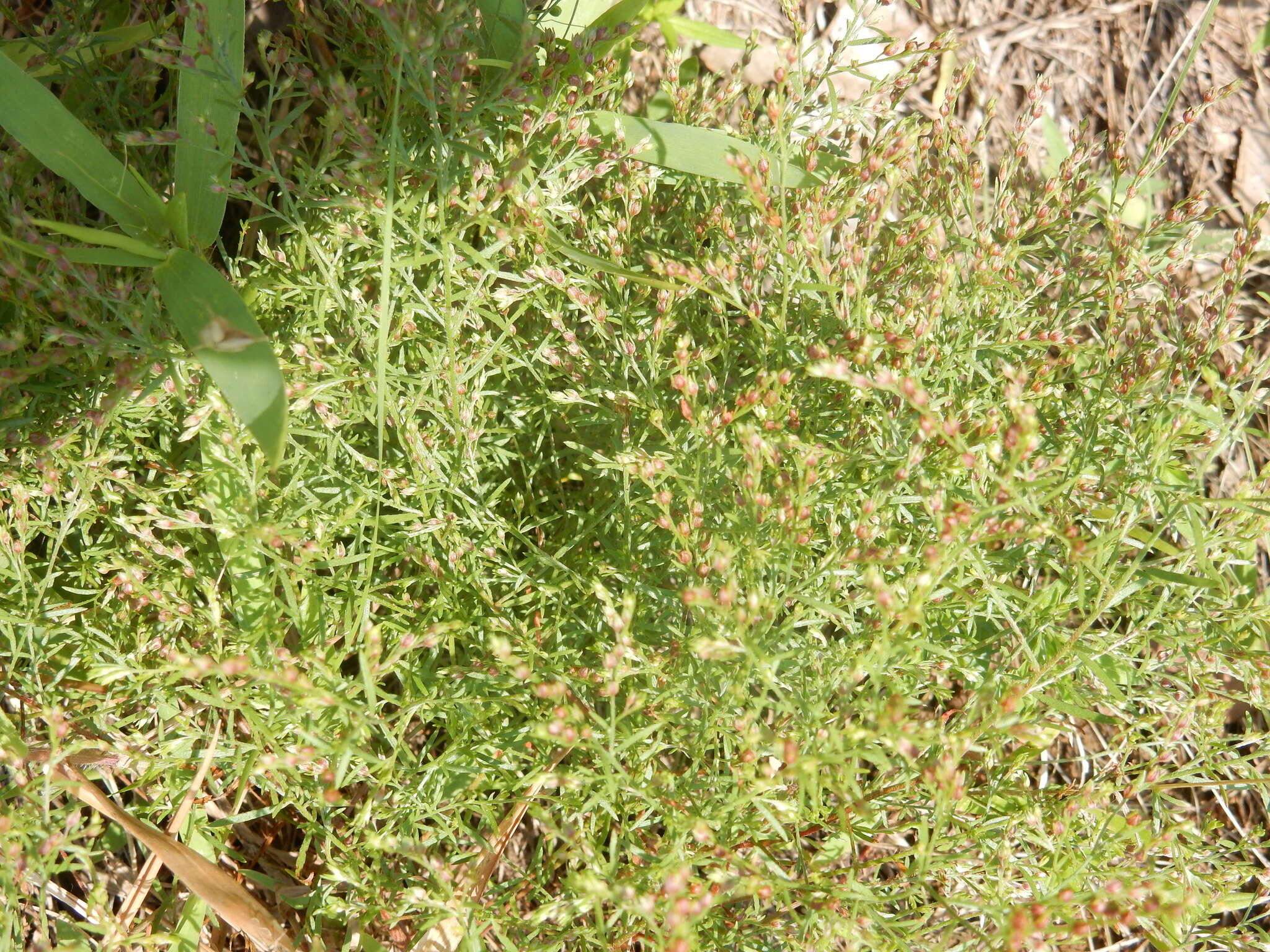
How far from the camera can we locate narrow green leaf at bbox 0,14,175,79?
7.30 ft

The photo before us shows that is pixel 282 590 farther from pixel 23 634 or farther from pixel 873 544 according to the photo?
pixel 873 544

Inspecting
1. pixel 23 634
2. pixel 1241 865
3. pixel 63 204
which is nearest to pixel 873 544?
pixel 1241 865

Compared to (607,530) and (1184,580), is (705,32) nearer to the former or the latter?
(607,530)

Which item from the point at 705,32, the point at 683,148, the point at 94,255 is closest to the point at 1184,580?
the point at 683,148

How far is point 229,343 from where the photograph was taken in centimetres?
173

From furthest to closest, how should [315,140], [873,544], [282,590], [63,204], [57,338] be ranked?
1. [315,140]
2. [63,204]
3. [282,590]
4. [873,544]
5. [57,338]

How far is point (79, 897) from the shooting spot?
2.46 m

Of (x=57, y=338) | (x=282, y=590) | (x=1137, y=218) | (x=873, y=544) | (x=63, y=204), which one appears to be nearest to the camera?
(x=57, y=338)

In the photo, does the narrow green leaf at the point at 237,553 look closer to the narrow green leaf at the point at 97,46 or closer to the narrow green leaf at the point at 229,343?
the narrow green leaf at the point at 229,343

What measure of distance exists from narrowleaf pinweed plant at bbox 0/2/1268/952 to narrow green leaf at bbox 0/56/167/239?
16 centimetres

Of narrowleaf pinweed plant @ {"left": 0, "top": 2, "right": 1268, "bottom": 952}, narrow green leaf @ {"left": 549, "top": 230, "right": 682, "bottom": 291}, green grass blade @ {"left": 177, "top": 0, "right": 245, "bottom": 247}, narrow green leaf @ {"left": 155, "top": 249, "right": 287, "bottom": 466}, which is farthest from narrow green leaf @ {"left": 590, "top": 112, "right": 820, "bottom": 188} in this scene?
narrow green leaf @ {"left": 155, "top": 249, "right": 287, "bottom": 466}

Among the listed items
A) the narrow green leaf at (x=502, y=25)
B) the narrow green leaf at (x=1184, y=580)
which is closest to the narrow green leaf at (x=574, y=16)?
the narrow green leaf at (x=502, y=25)

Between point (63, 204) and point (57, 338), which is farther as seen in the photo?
point (63, 204)

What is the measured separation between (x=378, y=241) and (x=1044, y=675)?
1.69m
